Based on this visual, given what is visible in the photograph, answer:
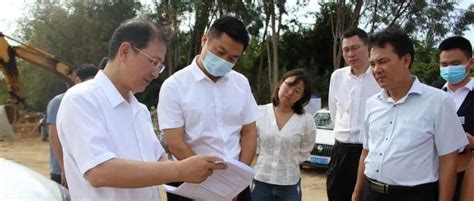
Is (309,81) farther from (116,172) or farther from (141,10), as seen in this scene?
(141,10)

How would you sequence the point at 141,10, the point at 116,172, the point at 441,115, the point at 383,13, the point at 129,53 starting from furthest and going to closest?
the point at 141,10
the point at 383,13
the point at 441,115
the point at 129,53
the point at 116,172

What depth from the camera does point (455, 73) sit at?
336 cm

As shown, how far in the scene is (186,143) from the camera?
278cm

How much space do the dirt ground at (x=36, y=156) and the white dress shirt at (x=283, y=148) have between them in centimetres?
366

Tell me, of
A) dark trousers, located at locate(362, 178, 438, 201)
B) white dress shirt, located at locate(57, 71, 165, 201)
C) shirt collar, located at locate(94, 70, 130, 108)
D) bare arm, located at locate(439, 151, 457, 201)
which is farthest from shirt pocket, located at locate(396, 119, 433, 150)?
shirt collar, located at locate(94, 70, 130, 108)

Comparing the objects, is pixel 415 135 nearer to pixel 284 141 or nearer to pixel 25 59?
pixel 284 141

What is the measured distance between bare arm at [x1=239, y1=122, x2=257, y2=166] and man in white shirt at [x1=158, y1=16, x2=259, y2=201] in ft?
0.10

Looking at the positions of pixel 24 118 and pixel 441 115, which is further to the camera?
pixel 24 118

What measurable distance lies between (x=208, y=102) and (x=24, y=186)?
1.08 metres

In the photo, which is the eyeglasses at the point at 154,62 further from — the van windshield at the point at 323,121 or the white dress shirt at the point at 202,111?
the van windshield at the point at 323,121

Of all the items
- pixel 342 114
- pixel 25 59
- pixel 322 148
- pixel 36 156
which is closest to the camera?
pixel 342 114

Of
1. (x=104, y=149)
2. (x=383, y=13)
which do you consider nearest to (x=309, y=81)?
(x=104, y=149)

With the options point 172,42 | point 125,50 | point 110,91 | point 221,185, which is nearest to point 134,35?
point 125,50

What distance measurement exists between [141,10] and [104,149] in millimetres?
19336
